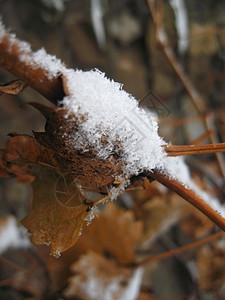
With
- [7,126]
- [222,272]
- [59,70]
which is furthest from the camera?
[7,126]

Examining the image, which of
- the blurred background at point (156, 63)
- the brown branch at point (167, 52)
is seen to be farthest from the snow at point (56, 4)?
the brown branch at point (167, 52)

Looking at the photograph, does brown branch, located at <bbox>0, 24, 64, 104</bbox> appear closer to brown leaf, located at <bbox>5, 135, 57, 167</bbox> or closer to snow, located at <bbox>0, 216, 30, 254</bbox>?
brown leaf, located at <bbox>5, 135, 57, 167</bbox>

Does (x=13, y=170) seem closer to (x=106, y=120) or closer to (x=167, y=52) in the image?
(x=106, y=120)

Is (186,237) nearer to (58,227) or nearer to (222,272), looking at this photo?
(222,272)

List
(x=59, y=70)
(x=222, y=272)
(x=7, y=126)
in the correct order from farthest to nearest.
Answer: (x=7, y=126), (x=222, y=272), (x=59, y=70)

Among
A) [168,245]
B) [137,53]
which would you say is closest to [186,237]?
[168,245]

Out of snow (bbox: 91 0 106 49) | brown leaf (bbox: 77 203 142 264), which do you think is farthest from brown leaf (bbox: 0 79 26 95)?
snow (bbox: 91 0 106 49)

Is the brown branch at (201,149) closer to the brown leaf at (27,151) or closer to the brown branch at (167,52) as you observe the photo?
the brown leaf at (27,151)

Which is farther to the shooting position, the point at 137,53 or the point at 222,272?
the point at 137,53

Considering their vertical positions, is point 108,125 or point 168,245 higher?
point 168,245
